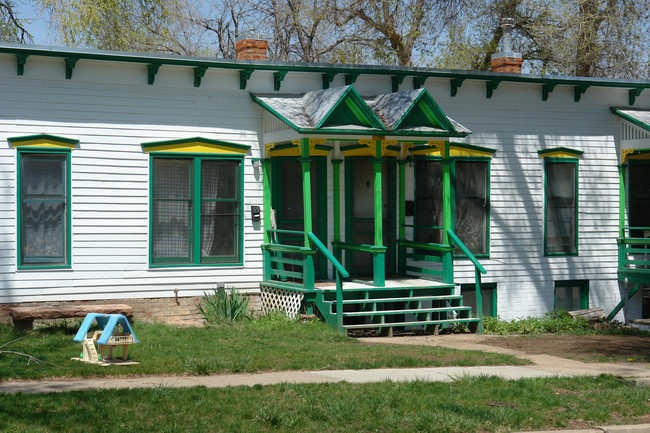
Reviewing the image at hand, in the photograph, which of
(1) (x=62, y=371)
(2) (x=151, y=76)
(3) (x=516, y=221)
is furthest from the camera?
(3) (x=516, y=221)

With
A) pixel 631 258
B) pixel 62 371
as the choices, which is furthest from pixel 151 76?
pixel 631 258

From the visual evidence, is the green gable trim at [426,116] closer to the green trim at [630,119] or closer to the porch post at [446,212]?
the porch post at [446,212]

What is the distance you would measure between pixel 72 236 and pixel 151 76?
3153mm

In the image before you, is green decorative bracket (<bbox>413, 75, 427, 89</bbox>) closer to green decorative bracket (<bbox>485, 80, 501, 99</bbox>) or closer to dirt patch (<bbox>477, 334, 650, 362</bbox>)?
green decorative bracket (<bbox>485, 80, 501, 99</bbox>)

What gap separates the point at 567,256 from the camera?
19.0 m

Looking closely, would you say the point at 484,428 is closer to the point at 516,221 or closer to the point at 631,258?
the point at 516,221

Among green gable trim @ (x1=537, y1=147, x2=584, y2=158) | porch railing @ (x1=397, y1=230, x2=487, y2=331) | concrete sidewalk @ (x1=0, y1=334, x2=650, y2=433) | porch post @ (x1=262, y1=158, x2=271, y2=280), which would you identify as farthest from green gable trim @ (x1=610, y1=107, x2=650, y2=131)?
porch post @ (x1=262, y1=158, x2=271, y2=280)

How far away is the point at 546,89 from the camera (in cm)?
1859

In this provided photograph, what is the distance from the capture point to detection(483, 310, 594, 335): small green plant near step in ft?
54.7

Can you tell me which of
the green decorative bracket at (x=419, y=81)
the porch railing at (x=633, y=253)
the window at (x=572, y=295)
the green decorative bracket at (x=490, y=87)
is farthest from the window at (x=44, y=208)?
the porch railing at (x=633, y=253)

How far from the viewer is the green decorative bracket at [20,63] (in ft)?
47.6

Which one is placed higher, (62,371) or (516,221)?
(516,221)

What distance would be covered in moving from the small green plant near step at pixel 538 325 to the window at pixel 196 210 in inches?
198

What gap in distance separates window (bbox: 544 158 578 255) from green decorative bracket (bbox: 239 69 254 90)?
680 centimetres
